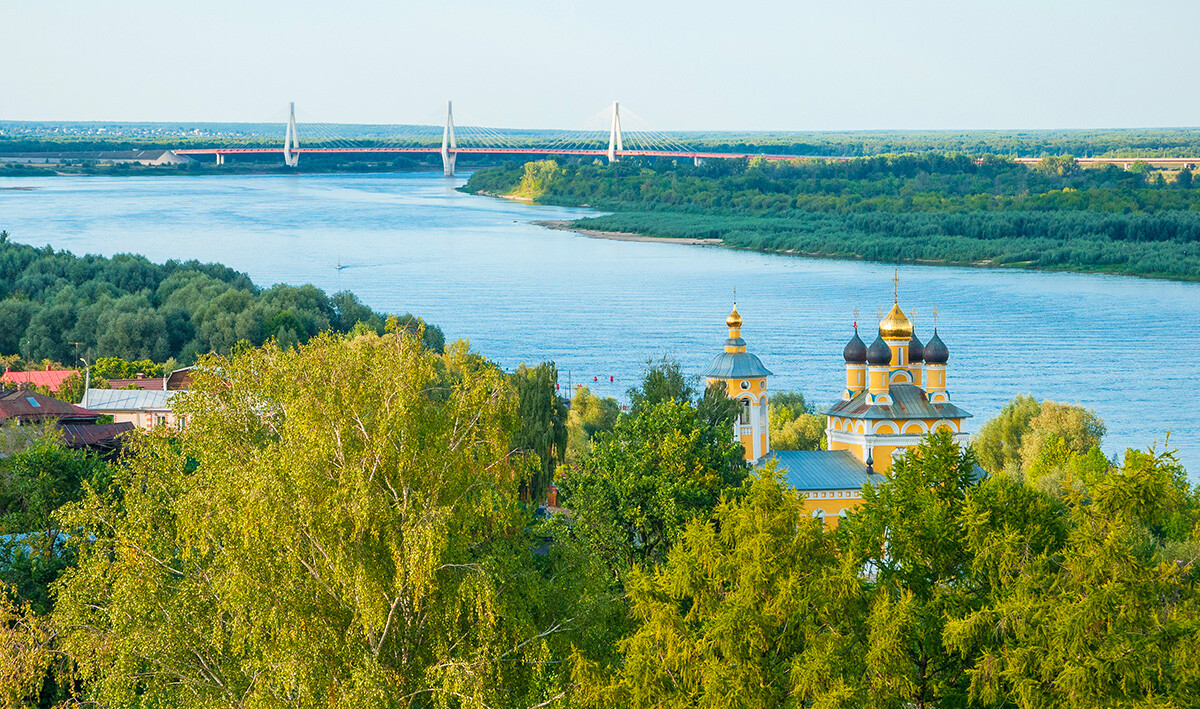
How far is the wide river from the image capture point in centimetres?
2206

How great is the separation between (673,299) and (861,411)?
2004 centimetres

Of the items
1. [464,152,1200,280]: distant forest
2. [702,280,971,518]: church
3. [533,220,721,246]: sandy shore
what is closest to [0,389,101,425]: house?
[702,280,971,518]: church

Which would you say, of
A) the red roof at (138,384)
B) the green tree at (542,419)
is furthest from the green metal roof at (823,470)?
the red roof at (138,384)

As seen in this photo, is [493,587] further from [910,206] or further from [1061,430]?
[910,206]

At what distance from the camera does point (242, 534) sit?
6.31 metres

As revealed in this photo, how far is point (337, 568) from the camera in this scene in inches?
241

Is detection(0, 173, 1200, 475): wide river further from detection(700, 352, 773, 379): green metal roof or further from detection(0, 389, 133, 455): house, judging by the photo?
detection(0, 389, 133, 455): house

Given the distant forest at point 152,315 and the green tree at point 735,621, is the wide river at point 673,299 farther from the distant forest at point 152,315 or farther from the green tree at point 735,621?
the green tree at point 735,621

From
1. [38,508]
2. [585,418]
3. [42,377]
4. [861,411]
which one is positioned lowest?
[585,418]

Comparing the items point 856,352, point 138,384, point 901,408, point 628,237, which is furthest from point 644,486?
point 628,237

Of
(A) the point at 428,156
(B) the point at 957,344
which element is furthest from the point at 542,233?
(A) the point at 428,156

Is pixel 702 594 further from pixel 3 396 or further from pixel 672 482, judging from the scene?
pixel 3 396

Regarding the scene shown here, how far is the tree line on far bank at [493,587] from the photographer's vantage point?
6137mm

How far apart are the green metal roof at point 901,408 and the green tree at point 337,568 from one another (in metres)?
5.41
